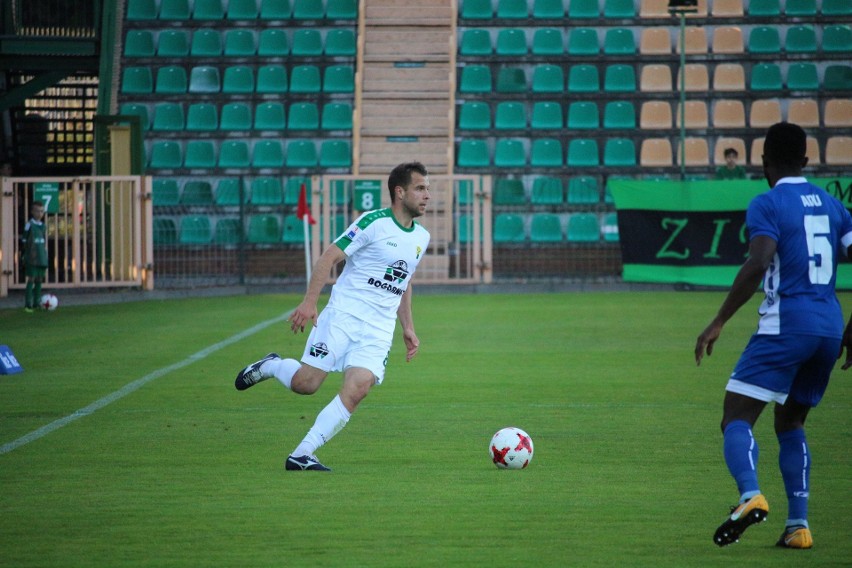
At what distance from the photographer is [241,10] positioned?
31.0m

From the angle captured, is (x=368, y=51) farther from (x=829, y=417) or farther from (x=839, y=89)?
(x=829, y=417)

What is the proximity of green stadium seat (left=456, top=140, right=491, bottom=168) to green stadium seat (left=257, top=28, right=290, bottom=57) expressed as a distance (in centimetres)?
518

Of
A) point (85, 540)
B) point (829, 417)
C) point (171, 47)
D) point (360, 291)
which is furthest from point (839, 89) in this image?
point (85, 540)

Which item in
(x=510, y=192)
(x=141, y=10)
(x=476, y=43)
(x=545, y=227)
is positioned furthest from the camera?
(x=141, y=10)

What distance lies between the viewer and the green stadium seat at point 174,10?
102ft

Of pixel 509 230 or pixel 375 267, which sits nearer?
pixel 375 267

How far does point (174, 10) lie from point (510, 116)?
8.99m

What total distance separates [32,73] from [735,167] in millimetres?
18218

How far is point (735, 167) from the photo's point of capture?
952 inches

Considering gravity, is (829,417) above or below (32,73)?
below

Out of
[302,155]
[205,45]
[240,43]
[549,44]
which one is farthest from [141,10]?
[549,44]

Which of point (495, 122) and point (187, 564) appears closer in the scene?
point (187, 564)

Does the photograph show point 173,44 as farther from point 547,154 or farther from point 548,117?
point 547,154

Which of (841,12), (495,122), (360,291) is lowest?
(360,291)
